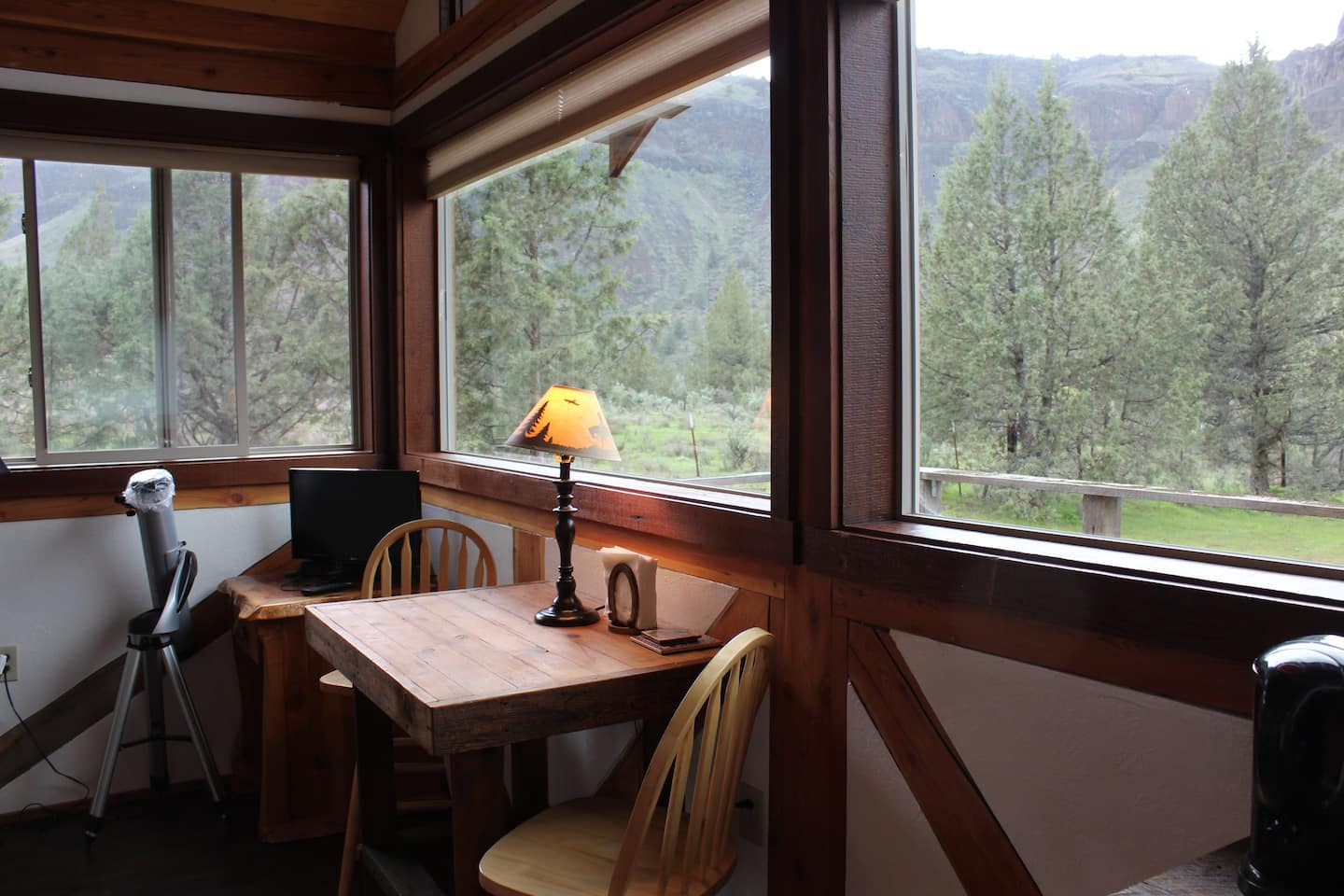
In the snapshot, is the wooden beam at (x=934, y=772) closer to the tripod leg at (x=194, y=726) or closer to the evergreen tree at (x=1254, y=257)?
the evergreen tree at (x=1254, y=257)

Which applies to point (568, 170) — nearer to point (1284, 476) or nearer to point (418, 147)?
point (418, 147)

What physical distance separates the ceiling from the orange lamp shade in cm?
234

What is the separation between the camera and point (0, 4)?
11.6ft

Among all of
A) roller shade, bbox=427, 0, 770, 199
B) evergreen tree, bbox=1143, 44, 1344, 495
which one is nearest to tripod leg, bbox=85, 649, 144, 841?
roller shade, bbox=427, 0, 770, 199

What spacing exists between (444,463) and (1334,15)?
10.1ft

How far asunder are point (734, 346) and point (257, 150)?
2446 millimetres

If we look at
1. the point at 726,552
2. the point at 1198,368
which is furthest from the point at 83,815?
the point at 1198,368

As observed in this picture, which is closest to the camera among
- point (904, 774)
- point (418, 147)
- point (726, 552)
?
point (904, 774)

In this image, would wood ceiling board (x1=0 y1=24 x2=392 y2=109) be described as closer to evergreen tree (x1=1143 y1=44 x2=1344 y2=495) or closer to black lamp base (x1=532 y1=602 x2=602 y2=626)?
black lamp base (x1=532 y1=602 x2=602 y2=626)

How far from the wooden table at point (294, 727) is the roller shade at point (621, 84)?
165 cm

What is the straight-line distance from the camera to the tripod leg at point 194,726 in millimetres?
3541

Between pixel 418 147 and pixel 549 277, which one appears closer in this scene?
pixel 549 277

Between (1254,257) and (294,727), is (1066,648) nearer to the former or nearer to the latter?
(1254,257)

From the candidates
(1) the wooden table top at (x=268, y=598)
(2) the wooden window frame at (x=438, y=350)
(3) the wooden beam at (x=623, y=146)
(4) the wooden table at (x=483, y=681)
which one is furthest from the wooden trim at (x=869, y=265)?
(1) the wooden table top at (x=268, y=598)
